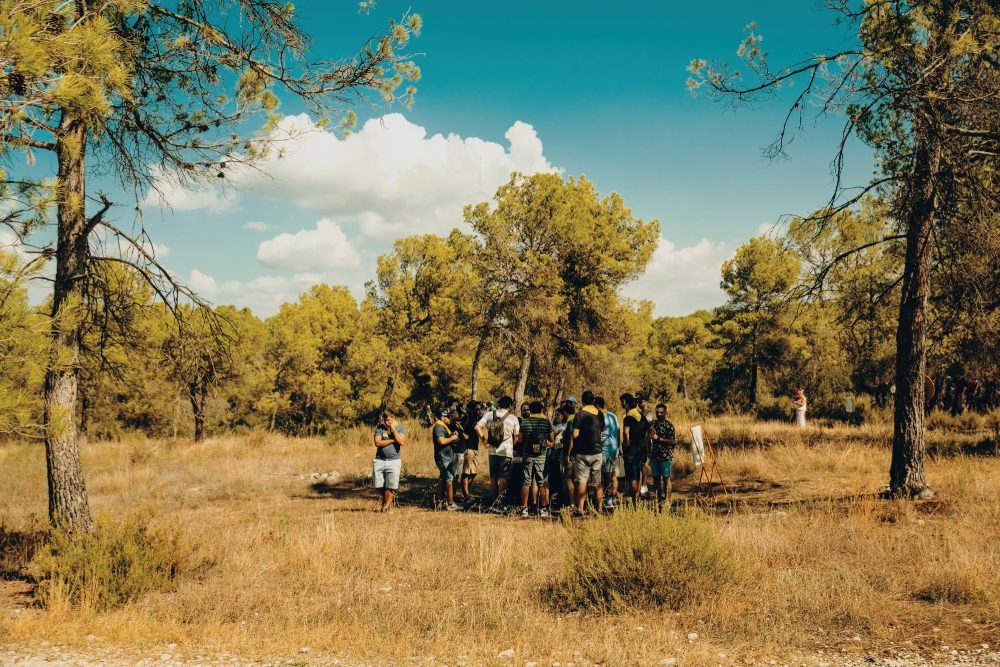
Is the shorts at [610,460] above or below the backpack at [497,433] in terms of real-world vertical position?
below

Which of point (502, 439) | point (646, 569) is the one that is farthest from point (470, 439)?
point (646, 569)

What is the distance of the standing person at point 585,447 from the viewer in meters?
8.99

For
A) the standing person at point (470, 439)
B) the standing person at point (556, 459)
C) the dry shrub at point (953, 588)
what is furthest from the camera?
the standing person at point (470, 439)

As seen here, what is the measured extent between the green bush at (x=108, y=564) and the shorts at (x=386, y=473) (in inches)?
134

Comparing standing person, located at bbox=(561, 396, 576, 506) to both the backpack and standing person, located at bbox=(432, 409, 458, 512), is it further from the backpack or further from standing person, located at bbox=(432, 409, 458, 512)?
standing person, located at bbox=(432, 409, 458, 512)

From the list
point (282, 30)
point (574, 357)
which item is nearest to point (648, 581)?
point (282, 30)

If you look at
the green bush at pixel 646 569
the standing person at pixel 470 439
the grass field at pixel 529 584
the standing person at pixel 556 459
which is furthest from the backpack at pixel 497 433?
the green bush at pixel 646 569

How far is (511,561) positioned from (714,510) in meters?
4.04

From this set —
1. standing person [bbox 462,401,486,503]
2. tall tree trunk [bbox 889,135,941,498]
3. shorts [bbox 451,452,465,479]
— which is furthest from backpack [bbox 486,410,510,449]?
tall tree trunk [bbox 889,135,941,498]

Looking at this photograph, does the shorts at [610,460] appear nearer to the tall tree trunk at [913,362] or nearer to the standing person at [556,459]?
the standing person at [556,459]

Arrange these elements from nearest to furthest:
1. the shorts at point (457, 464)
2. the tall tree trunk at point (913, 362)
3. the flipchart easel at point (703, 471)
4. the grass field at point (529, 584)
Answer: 1. the grass field at point (529, 584)
2. the tall tree trunk at point (913, 362)
3. the shorts at point (457, 464)
4. the flipchart easel at point (703, 471)

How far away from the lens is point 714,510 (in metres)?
9.11

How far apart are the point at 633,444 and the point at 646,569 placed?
4.98 metres

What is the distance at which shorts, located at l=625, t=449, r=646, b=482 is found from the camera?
33.5ft
